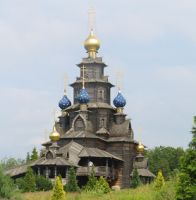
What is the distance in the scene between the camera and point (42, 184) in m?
44.8

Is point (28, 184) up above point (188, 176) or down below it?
above

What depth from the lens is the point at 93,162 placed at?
51062 mm

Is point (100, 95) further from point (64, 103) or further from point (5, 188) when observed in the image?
point (5, 188)

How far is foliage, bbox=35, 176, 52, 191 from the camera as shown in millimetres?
44469

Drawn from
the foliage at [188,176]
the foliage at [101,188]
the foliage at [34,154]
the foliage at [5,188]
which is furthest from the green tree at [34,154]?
the foliage at [188,176]

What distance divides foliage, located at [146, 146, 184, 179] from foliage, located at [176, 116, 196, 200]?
5344 cm

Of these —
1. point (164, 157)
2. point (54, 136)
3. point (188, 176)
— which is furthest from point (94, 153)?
point (164, 157)

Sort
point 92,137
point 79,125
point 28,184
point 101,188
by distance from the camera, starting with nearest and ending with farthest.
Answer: point 101,188, point 28,184, point 92,137, point 79,125

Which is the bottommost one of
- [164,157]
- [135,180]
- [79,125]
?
[135,180]

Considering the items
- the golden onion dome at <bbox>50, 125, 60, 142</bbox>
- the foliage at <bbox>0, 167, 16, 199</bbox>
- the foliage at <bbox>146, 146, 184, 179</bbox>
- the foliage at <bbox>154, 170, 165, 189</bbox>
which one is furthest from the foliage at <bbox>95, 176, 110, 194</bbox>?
the foliage at <bbox>146, 146, 184, 179</bbox>

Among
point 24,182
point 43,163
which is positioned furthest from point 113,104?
point 24,182

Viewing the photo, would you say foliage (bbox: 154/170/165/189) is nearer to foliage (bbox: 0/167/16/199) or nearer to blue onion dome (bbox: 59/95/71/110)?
foliage (bbox: 0/167/16/199)

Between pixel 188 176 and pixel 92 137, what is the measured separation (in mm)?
29432

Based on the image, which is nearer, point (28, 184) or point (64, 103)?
point (28, 184)
